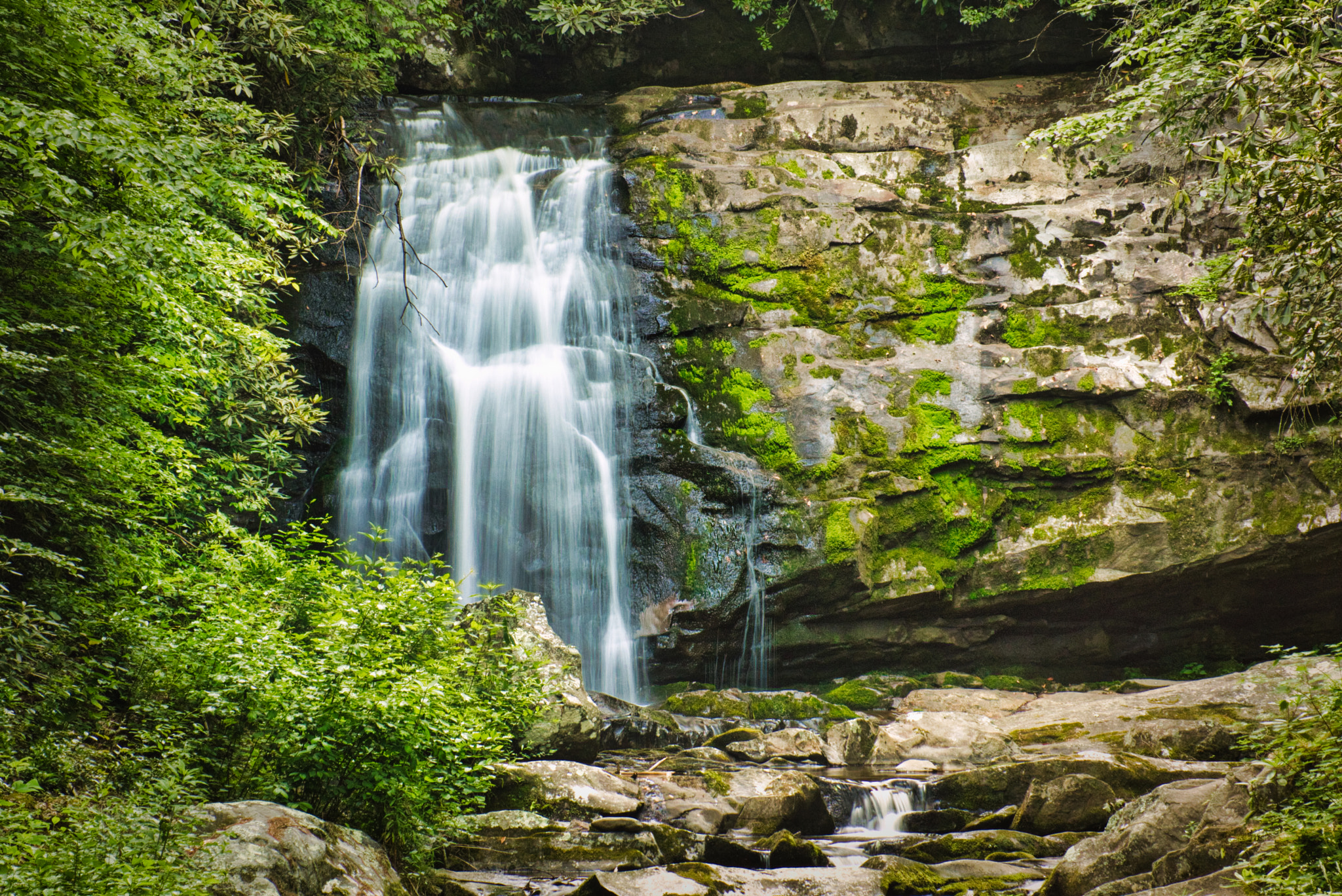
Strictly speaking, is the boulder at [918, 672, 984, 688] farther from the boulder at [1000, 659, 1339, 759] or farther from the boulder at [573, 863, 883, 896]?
the boulder at [573, 863, 883, 896]

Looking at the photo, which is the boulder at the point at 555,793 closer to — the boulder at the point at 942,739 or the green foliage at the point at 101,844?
the green foliage at the point at 101,844

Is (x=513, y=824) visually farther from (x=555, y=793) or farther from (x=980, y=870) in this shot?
(x=980, y=870)

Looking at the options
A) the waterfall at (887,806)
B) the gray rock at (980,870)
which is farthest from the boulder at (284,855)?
the waterfall at (887,806)

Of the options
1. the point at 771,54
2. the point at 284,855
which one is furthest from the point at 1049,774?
the point at 771,54

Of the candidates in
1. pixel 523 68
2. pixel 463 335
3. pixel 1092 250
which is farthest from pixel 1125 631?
pixel 523 68

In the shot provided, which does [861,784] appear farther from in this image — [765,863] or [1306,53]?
[1306,53]

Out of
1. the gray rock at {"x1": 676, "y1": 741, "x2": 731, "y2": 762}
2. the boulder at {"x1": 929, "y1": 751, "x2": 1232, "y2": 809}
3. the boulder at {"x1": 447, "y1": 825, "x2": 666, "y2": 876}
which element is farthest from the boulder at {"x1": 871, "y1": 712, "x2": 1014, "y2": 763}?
the boulder at {"x1": 447, "y1": 825, "x2": 666, "y2": 876}

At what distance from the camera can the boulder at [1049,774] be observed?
7.25m

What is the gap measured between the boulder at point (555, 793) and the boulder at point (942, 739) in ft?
12.9

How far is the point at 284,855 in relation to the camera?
3.59 metres

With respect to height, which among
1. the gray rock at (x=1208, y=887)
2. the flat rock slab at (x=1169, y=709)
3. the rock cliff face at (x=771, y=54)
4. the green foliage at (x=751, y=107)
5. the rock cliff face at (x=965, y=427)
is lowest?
the gray rock at (x=1208, y=887)

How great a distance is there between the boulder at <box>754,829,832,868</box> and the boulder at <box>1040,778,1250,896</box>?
168 cm

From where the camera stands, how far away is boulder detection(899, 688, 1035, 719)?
11.1m

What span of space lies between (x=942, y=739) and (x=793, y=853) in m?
4.41
